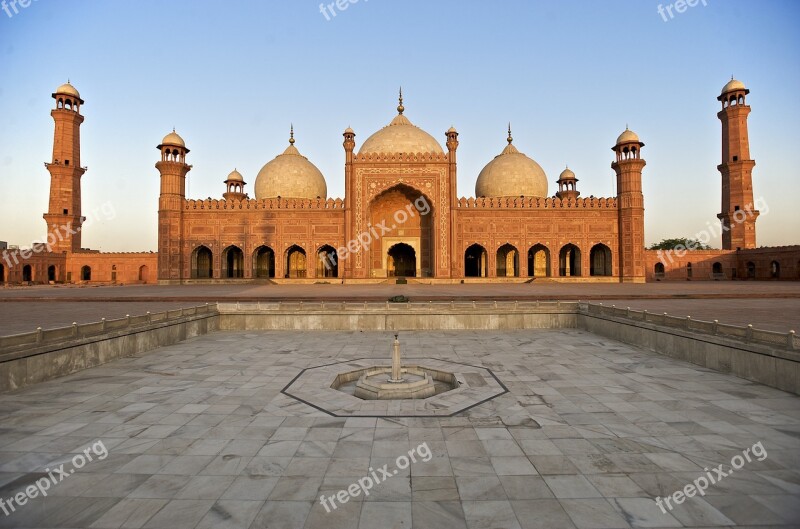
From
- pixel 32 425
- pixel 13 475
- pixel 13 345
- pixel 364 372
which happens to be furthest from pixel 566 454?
pixel 13 345

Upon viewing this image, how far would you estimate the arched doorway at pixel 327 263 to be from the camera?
28.9 metres

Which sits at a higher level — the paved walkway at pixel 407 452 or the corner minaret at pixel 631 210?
the corner minaret at pixel 631 210

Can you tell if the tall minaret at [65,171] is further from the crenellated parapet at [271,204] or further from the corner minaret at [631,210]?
the corner minaret at [631,210]

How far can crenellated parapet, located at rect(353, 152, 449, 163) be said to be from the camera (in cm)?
2552

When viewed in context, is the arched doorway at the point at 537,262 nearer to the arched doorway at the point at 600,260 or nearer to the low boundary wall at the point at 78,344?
the arched doorway at the point at 600,260

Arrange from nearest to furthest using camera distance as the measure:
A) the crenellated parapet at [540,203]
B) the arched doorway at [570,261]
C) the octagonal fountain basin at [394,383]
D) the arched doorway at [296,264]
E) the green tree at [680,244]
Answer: the octagonal fountain basin at [394,383] → the crenellated parapet at [540,203] → the arched doorway at [570,261] → the arched doorway at [296,264] → the green tree at [680,244]

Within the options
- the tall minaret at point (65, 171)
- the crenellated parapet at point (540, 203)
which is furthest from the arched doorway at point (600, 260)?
the tall minaret at point (65, 171)

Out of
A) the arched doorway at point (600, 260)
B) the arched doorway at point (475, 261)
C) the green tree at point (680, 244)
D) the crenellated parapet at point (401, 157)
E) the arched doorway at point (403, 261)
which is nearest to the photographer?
the crenellated parapet at point (401, 157)

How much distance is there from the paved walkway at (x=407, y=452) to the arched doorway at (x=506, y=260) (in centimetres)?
2348

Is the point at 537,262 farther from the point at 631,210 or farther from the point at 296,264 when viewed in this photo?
the point at 296,264

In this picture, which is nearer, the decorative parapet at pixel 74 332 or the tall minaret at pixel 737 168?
the decorative parapet at pixel 74 332

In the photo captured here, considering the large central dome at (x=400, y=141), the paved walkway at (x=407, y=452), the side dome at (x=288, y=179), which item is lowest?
the paved walkway at (x=407, y=452)

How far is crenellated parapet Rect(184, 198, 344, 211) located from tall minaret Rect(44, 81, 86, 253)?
1147 cm

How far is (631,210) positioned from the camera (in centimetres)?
2578
